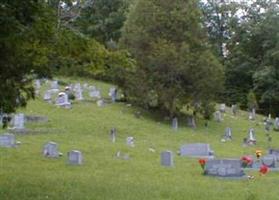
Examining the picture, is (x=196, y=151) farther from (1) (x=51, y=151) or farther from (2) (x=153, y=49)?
(2) (x=153, y=49)

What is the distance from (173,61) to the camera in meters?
34.0

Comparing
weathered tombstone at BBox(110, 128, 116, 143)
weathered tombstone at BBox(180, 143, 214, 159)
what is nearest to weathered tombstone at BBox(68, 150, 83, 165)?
weathered tombstone at BBox(180, 143, 214, 159)

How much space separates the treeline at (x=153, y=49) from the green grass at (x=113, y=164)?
6.66 feet

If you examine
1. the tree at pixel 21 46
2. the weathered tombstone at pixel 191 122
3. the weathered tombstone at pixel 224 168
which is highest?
the tree at pixel 21 46

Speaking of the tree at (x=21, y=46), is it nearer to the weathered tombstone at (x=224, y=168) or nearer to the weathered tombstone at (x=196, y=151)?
the weathered tombstone at (x=224, y=168)

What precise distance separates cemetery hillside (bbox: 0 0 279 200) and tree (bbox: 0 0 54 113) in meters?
0.03

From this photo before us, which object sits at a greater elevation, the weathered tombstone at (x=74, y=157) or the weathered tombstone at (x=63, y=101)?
the weathered tombstone at (x=63, y=101)

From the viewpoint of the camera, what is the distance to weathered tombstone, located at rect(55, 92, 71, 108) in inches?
1269

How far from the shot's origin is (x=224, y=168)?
Result: 16.4 m

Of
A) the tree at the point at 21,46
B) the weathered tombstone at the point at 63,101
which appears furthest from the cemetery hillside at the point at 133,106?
the weathered tombstone at the point at 63,101

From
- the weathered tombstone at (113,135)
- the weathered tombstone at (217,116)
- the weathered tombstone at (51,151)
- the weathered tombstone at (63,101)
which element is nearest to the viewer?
the weathered tombstone at (51,151)

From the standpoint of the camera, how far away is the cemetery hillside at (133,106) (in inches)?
488

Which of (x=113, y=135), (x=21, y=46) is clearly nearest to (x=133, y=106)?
(x=113, y=135)

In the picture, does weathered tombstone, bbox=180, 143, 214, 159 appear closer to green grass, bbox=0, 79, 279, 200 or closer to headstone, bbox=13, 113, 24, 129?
green grass, bbox=0, 79, 279, 200
